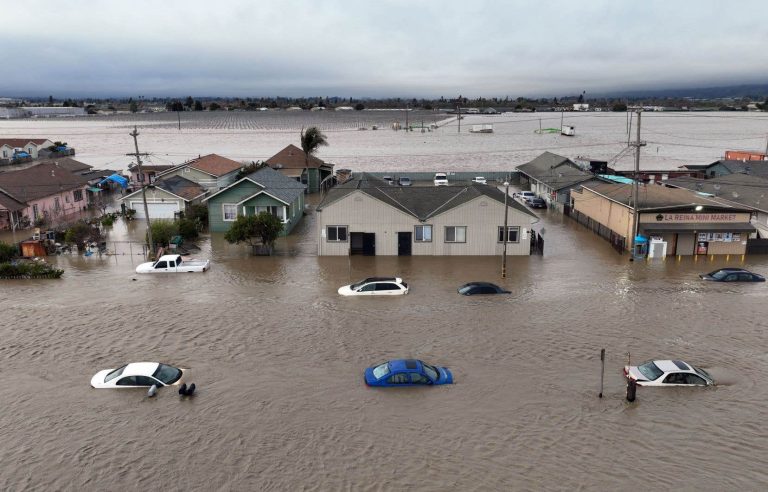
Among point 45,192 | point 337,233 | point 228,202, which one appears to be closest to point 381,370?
point 337,233

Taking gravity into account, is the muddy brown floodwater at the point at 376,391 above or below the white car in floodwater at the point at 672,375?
below

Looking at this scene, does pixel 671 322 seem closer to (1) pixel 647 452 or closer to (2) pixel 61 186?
(1) pixel 647 452

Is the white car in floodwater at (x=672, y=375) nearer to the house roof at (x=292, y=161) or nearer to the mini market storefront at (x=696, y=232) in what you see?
the mini market storefront at (x=696, y=232)

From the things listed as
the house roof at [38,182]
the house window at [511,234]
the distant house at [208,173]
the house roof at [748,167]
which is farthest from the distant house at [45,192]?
the house roof at [748,167]

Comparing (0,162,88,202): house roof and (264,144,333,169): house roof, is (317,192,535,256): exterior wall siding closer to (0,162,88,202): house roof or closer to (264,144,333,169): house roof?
(0,162,88,202): house roof

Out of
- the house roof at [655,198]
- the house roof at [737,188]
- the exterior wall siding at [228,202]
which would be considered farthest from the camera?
the exterior wall siding at [228,202]

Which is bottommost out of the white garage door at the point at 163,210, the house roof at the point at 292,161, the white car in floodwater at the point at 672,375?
the white car in floodwater at the point at 672,375

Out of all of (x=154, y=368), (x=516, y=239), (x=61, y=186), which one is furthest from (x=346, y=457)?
(x=61, y=186)

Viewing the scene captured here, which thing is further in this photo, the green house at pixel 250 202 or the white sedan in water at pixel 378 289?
the green house at pixel 250 202
